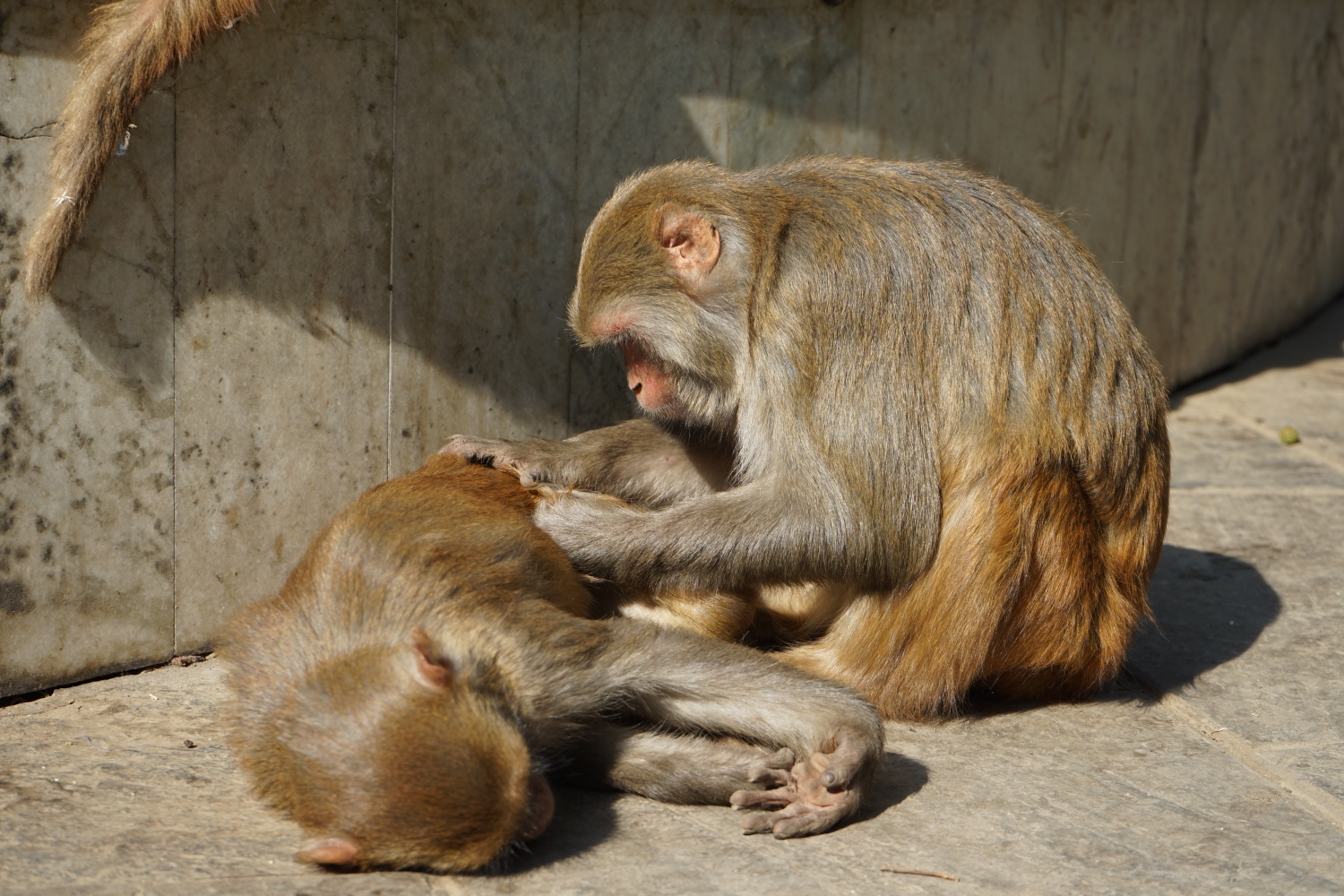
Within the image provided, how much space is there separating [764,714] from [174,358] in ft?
7.34

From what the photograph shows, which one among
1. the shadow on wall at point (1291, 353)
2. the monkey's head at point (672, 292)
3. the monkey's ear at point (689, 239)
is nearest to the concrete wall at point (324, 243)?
the monkey's head at point (672, 292)

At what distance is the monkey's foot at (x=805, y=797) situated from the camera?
12.1 ft

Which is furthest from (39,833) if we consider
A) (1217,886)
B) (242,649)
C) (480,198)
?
(1217,886)

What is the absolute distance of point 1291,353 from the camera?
8.93 m

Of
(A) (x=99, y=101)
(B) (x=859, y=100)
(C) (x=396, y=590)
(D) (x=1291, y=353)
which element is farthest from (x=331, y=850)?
(D) (x=1291, y=353)

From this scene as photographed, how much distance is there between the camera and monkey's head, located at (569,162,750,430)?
436cm

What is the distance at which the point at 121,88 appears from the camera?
13.5ft

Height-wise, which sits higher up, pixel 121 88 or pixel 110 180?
pixel 121 88

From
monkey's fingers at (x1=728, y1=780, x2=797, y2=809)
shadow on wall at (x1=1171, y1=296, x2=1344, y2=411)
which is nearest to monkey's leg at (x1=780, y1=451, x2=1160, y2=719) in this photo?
monkey's fingers at (x1=728, y1=780, x2=797, y2=809)

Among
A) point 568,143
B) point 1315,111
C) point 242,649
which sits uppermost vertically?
point 1315,111

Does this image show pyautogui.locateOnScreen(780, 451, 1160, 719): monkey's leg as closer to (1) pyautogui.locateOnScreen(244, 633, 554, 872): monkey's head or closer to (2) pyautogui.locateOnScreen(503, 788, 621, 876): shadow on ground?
(2) pyautogui.locateOnScreen(503, 788, 621, 876): shadow on ground

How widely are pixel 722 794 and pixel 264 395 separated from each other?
2.10 metres

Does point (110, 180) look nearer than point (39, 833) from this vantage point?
No

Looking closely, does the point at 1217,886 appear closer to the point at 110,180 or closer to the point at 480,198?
the point at 480,198
